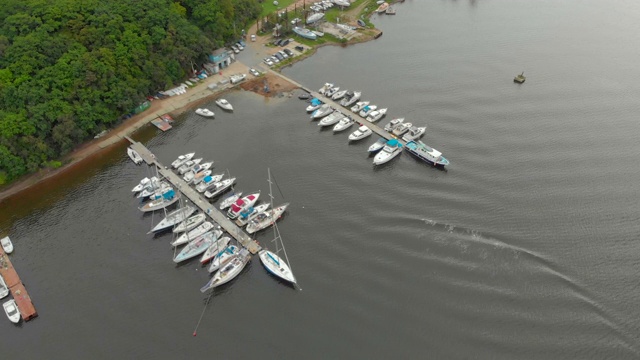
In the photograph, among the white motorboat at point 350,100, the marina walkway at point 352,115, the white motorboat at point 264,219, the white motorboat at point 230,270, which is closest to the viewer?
the white motorboat at point 230,270

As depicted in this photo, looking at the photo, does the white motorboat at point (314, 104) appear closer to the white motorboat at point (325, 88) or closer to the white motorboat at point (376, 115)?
the white motorboat at point (325, 88)

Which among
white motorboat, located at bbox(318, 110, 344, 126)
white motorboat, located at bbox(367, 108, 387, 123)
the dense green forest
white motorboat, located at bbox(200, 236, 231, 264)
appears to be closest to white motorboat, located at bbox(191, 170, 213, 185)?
white motorboat, located at bbox(200, 236, 231, 264)

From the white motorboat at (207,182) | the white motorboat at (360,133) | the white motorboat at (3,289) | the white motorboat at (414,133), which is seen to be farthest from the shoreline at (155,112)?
the white motorboat at (414,133)

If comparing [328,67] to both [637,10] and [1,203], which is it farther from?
[637,10]

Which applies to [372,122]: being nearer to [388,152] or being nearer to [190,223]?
[388,152]

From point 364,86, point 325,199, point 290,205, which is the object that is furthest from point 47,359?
point 364,86

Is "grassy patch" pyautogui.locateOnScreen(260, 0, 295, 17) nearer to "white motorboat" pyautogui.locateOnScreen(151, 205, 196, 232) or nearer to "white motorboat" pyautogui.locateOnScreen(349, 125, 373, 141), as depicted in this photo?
"white motorboat" pyautogui.locateOnScreen(349, 125, 373, 141)
